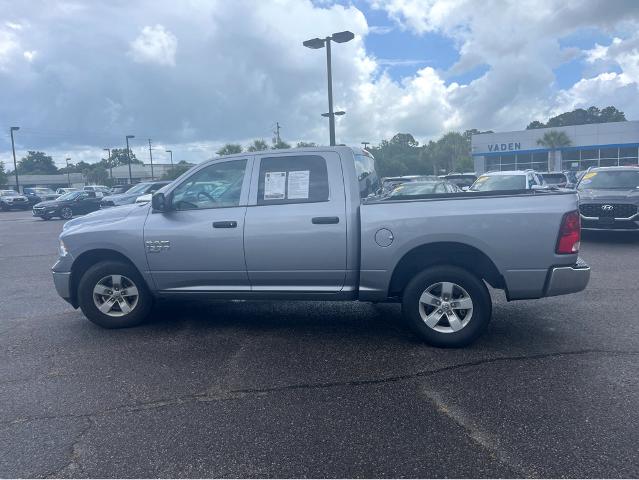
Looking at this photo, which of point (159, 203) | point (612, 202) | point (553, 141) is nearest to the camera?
point (159, 203)

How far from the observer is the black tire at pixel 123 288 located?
5684 mm

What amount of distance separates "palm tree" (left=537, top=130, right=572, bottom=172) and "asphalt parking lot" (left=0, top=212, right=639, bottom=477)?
45360 mm

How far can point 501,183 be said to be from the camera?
543 inches

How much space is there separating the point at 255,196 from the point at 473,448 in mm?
3237

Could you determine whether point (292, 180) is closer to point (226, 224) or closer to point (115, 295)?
point (226, 224)

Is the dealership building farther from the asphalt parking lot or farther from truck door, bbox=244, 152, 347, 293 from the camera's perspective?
truck door, bbox=244, 152, 347, 293

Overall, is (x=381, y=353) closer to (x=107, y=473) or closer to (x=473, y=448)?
(x=473, y=448)

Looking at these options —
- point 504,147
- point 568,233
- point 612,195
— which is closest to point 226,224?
point 568,233

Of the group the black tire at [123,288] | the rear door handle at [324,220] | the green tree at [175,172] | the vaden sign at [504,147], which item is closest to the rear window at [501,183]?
the rear door handle at [324,220]

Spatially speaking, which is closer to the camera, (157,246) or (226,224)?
(226,224)

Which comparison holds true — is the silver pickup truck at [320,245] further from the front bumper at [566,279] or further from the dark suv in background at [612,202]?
the dark suv in background at [612,202]

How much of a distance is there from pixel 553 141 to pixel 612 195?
40.2 metres

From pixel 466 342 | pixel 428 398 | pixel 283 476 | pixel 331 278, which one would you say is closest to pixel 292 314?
pixel 331 278

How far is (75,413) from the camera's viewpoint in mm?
3820
